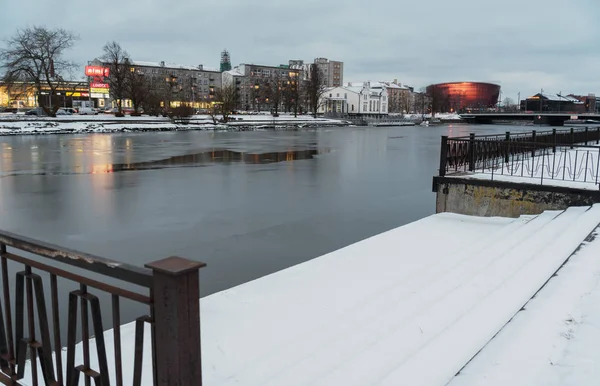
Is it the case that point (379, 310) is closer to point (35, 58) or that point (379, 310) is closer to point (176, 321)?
point (176, 321)

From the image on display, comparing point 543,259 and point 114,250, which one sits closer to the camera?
point 543,259

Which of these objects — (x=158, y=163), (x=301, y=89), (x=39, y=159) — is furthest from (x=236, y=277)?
(x=301, y=89)

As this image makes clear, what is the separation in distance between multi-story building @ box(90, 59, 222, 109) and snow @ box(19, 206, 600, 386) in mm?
118908

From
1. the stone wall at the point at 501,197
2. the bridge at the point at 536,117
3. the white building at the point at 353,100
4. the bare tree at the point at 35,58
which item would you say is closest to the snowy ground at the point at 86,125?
the bare tree at the point at 35,58

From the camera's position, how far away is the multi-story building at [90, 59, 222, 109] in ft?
432

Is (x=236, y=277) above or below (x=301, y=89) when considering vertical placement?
below

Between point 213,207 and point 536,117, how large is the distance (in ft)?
445

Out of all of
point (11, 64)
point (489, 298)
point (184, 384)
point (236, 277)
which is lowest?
point (236, 277)

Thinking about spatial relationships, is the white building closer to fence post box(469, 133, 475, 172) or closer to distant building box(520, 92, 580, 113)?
distant building box(520, 92, 580, 113)

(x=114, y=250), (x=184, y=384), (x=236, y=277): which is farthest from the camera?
(x=114, y=250)

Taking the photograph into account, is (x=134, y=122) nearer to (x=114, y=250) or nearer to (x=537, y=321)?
(x=114, y=250)

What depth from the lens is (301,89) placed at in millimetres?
142250

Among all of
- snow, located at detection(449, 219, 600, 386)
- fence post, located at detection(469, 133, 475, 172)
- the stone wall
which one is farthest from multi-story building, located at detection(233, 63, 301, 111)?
snow, located at detection(449, 219, 600, 386)

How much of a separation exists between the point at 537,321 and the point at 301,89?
141234 mm
